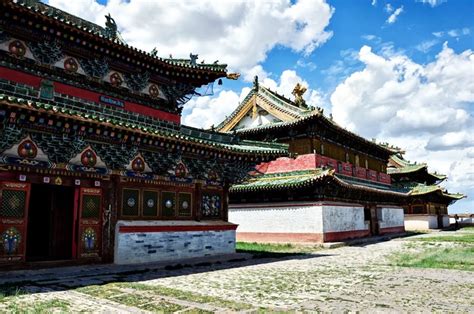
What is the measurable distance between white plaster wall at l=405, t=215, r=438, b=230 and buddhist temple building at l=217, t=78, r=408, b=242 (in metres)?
13.8

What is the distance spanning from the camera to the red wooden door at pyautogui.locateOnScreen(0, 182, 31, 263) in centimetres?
996

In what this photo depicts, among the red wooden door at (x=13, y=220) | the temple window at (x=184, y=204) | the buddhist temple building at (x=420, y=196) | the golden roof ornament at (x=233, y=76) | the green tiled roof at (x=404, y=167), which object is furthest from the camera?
the green tiled roof at (x=404, y=167)

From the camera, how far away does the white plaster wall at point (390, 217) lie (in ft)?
101

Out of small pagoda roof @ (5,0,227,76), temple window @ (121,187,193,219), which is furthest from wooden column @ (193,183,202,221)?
small pagoda roof @ (5,0,227,76)

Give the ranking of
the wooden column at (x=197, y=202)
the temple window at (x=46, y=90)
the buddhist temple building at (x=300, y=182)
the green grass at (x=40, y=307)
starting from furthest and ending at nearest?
the buddhist temple building at (x=300, y=182)
the wooden column at (x=197, y=202)
the temple window at (x=46, y=90)
the green grass at (x=40, y=307)

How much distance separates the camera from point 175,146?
12828 millimetres

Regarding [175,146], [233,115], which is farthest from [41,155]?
[233,115]

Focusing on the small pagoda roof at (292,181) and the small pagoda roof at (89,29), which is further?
the small pagoda roof at (292,181)

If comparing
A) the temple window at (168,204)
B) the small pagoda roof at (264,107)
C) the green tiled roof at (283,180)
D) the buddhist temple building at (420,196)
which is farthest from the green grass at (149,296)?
the buddhist temple building at (420,196)

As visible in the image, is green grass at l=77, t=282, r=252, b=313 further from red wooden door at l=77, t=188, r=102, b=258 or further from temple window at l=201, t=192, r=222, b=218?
temple window at l=201, t=192, r=222, b=218

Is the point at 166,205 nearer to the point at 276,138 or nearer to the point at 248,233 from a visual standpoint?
the point at 248,233

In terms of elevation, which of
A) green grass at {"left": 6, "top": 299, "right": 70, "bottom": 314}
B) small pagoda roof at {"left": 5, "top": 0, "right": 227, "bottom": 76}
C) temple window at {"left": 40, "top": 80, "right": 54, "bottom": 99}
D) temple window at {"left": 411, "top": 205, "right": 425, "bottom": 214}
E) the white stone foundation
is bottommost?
green grass at {"left": 6, "top": 299, "right": 70, "bottom": 314}

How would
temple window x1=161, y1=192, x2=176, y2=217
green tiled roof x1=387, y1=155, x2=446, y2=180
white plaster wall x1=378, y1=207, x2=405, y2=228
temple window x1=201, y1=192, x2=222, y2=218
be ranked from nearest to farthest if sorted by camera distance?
temple window x1=161, y1=192, x2=176, y2=217
temple window x1=201, y1=192, x2=222, y2=218
white plaster wall x1=378, y1=207, x2=405, y2=228
green tiled roof x1=387, y1=155, x2=446, y2=180

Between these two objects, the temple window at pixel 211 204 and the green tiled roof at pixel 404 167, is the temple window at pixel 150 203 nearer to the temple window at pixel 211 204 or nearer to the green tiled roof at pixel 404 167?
the temple window at pixel 211 204
